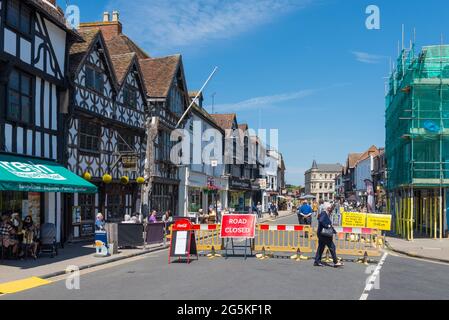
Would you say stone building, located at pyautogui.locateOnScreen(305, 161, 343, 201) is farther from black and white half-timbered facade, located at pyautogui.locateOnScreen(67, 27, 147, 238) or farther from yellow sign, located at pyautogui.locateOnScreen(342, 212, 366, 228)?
black and white half-timbered facade, located at pyautogui.locateOnScreen(67, 27, 147, 238)

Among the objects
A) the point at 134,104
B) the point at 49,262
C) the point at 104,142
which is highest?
the point at 134,104

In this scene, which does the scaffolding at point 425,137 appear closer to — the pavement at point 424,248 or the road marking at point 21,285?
the pavement at point 424,248

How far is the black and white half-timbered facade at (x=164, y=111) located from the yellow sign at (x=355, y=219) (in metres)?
10.7

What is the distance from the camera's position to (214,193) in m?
49.0

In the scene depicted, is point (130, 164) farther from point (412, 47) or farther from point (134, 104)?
point (412, 47)

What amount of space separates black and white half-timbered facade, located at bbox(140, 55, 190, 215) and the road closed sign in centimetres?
1253

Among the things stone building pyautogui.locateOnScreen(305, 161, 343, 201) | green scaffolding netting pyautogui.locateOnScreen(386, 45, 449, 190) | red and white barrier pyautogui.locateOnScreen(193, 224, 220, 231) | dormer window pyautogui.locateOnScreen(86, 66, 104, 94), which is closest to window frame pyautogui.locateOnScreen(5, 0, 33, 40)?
dormer window pyautogui.locateOnScreen(86, 66, 104, 94)

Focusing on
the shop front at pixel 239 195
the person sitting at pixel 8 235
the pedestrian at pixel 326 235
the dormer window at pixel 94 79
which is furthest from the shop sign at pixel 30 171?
the shop front at pixel 239 195

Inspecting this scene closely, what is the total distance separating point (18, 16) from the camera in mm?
16922

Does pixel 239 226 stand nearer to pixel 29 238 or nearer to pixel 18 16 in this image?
pixel 29 238
